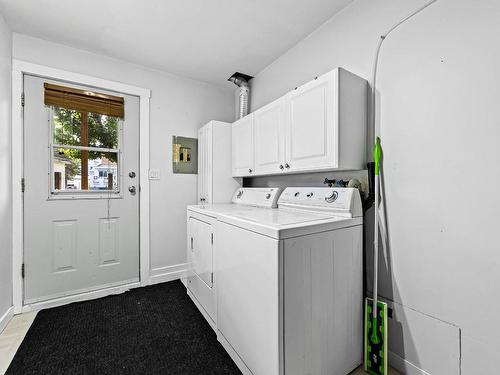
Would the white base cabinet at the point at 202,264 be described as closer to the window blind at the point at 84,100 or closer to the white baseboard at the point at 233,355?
the white baseboard at the point at 233,355

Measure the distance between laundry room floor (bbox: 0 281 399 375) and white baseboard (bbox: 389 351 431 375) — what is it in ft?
0.16

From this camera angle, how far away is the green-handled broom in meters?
1.32

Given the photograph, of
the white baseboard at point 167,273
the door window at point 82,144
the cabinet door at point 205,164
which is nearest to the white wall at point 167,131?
the white baseboard at point 167,273

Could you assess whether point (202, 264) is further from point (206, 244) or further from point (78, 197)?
point (78, 197)

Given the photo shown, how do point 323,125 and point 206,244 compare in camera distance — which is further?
point 206,244

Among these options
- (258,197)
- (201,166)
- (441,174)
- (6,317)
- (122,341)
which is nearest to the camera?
(441,174)

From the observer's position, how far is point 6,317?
1833 millimetres

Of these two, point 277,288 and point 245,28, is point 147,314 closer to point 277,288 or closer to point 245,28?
point 277,288

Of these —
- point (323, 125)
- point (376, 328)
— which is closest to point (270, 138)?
point (323, 125)

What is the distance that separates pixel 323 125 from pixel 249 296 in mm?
1166

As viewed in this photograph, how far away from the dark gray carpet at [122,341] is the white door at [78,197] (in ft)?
1.02

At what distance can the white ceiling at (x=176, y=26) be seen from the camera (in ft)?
5.59

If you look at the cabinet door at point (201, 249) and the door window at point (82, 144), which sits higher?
the door window at point (82, 144)

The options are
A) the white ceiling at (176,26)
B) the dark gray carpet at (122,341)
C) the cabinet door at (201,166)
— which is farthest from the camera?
the cabinet door at (201,166)
